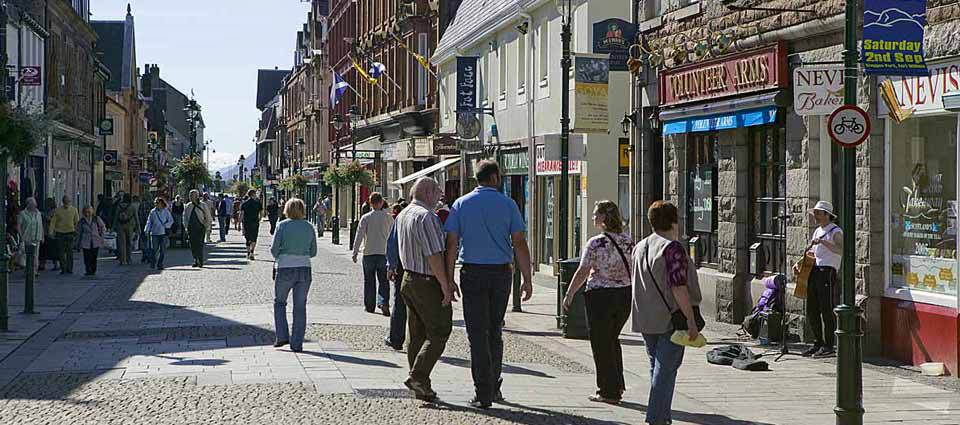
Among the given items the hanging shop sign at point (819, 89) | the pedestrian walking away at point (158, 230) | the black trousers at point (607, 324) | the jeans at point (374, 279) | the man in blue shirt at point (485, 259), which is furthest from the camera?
the pedestrian walking away at point (158, 230)

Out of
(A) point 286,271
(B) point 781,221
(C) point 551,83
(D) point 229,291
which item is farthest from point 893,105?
(C) point 551,83

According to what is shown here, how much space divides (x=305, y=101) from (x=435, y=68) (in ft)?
149

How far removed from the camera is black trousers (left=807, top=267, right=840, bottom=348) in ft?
45.8

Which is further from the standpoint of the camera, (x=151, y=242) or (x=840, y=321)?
(x=151, y=242)

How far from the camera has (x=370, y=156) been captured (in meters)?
51.2

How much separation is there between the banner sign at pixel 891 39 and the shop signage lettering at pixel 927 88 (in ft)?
6.34

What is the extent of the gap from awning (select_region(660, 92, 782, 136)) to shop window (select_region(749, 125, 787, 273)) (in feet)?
1.34

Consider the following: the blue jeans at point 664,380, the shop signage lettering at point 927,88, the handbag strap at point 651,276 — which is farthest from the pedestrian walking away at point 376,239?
the blue jeans at point 664,380

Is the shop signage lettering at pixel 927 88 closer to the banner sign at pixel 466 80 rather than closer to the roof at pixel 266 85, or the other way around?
the banner sign at pixel 466 80

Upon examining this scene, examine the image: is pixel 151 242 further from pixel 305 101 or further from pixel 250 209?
pixel 305 101

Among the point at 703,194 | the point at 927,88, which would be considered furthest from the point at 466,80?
the point at 927,88

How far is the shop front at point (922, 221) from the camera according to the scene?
12688 mm

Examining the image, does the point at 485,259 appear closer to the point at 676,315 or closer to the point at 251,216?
the point at 676,315

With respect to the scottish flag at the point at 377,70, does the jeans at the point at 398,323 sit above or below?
below
